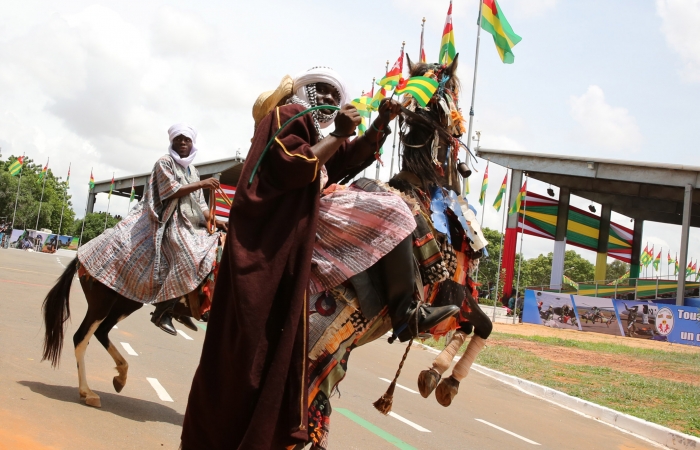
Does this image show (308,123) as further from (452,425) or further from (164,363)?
(164,363)

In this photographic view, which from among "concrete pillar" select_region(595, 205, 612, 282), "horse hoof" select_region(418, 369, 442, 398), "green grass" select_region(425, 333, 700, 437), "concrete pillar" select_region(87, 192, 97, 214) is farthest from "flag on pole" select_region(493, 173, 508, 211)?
"concrete pillar" select_region(87, 192, 97, 214)

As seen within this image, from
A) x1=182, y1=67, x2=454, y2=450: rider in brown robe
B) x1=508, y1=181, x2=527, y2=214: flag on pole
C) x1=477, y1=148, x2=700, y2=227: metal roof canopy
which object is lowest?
x1=182, y1=67, x2=454, y2=450: rider in brown robe

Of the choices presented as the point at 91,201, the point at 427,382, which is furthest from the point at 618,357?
the point at 91,201

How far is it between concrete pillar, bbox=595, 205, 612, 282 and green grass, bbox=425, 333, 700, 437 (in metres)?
23.2

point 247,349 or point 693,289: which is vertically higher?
point 693,289

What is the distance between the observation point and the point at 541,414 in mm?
→ 10062

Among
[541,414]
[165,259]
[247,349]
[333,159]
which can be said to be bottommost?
[541,414]

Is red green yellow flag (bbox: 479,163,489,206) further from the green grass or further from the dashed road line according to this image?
the dashed road line

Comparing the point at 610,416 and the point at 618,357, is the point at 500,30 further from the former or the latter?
the point at 610,416

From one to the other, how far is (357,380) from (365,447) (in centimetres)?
411

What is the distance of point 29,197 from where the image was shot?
85562 mm

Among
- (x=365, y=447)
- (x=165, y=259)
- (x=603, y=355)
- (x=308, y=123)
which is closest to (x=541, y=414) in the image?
(x=365, y=447)

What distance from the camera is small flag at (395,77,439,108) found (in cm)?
401

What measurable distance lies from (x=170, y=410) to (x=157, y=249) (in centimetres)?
160
